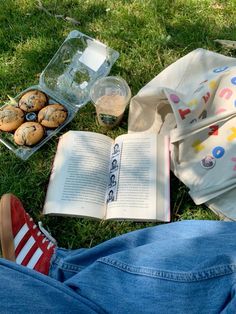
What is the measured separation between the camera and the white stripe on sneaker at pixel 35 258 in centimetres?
140

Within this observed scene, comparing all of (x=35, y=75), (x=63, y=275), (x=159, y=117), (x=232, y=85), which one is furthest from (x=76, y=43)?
(x=63, y=275)

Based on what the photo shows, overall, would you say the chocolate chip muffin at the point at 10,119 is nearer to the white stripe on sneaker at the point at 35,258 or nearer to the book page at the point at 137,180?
the book page at the point at 137,180

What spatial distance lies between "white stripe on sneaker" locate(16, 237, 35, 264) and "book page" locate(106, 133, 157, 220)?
282 millimetres

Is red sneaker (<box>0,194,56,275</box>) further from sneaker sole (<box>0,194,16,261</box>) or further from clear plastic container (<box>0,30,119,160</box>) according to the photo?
clear plastic container (<box>0,30,119,160</box>)

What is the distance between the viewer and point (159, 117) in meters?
1.69

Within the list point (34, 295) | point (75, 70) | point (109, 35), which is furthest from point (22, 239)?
point (109, 35)

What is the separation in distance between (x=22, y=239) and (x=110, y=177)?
39cm

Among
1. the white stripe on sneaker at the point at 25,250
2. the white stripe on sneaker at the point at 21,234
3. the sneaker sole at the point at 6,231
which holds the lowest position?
the white stripe on sneaker at the point at 25,250

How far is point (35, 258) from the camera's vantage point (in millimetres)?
1417

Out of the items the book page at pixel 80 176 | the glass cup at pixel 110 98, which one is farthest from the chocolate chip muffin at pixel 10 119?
the glass cup at pixel 110 98

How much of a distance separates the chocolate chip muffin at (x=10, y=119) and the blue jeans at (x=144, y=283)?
2.42 feet

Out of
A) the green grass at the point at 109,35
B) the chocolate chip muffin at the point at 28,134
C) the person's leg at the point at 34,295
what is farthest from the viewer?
the green grass at the point at 109,35

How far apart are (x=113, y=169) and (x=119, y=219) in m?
0.20

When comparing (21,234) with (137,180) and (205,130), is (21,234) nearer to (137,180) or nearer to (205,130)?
(137,180)
